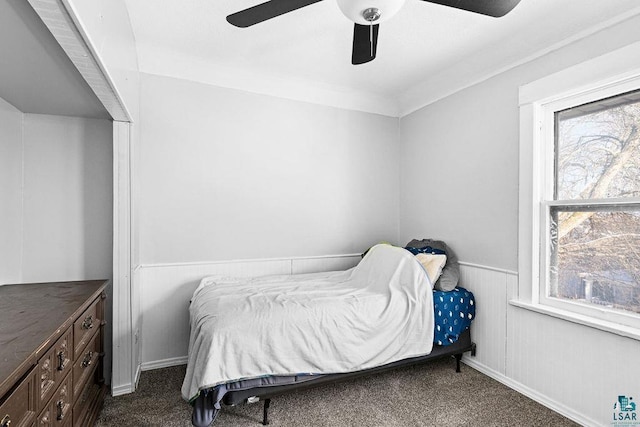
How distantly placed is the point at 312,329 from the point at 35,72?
6.63ft

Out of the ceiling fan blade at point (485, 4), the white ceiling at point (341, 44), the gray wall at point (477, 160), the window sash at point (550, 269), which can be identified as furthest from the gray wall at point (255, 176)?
the ceiling fan blade at point (485, 4)

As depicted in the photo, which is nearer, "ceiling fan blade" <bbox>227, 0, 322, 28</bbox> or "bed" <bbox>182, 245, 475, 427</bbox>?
"ceiling fan blade" <bbox>227, 0, 322, 28</bbox>

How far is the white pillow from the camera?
276 cm

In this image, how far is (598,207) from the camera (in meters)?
2.13

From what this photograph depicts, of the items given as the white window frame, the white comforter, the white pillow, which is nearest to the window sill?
the white window frame

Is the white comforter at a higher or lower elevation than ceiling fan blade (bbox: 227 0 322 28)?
lower

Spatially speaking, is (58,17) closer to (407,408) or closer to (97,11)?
(97,11)

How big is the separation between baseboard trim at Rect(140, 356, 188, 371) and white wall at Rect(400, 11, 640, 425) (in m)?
2.46

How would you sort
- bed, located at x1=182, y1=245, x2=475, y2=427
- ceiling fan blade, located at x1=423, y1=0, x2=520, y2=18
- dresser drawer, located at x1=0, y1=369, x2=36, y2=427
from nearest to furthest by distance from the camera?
dresser drawer, located at x1=0, y1=369, x2=36, y2=427, ceiling fan blade, located at x1=423, y1=0, x2=520, y2=18, bed, located at x1=182, y1=245, x2=475, y2=427

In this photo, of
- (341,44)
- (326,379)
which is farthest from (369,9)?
(326,379)

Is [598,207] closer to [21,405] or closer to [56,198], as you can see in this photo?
[21,405]

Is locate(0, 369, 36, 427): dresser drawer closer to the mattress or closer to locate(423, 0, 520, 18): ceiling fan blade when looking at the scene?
the mattress

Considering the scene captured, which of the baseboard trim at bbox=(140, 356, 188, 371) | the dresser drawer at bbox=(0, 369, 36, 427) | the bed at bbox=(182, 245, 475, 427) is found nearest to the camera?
the dresser drawer at bbox=(0, 369, 36, 427)

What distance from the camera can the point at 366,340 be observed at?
2.23 m
